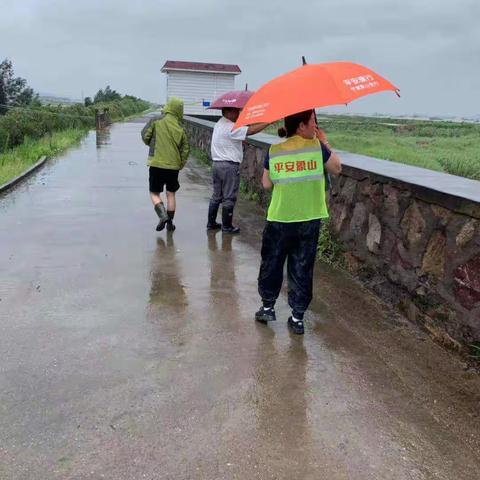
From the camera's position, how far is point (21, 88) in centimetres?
6769

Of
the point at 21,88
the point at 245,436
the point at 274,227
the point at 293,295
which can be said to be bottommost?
the point at 245,436

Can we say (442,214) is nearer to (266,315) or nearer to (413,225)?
(413,225)

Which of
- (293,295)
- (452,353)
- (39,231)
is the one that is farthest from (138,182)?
(452,353)

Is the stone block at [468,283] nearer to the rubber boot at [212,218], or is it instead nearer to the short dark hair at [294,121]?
the short dark hair at [294,121]

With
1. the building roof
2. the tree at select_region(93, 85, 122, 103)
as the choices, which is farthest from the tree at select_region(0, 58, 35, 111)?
the building roof

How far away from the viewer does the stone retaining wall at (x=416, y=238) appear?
3789mm

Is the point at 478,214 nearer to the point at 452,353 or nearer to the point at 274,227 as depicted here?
the point at 452,353

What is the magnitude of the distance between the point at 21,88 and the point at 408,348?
71.6 meters

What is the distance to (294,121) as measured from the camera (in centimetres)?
387

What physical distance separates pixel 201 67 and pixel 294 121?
1209 inches

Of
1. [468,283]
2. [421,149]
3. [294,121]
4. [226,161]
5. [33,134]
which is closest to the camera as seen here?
[468,283]

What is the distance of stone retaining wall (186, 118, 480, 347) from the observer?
3.79 meters

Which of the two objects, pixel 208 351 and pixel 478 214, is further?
pixel 208 351

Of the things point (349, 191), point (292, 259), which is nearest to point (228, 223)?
point (349, 191)
